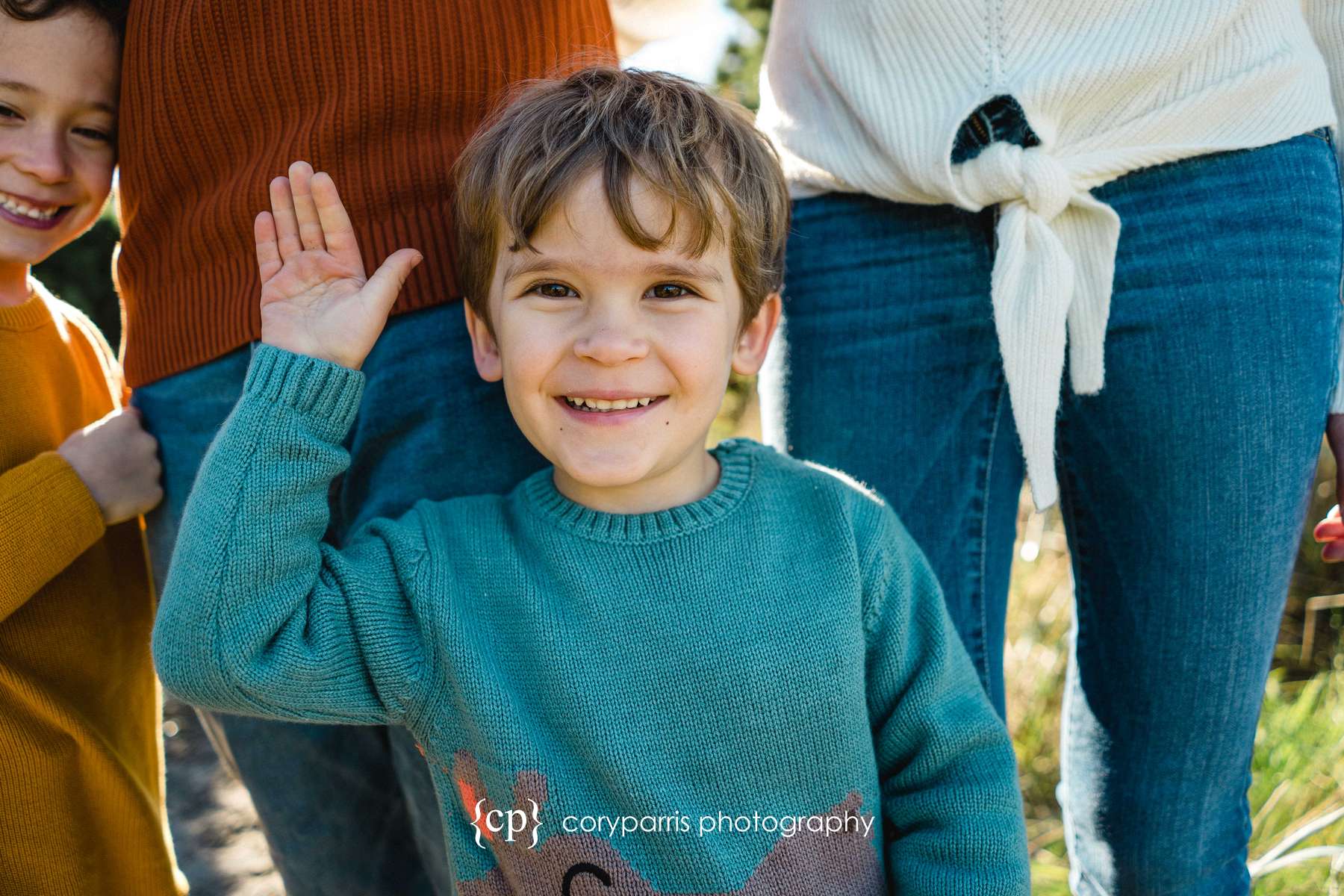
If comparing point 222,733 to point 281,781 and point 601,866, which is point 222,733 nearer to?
point 281,781

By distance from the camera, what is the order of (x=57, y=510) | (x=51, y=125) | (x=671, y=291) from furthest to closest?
(x=51, y=125)
(x=57, y=510)
(x=671, y=291)

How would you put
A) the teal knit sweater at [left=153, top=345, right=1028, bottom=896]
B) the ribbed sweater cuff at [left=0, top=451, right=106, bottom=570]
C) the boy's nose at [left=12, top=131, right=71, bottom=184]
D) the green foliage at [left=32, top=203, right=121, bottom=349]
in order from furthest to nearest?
the green foliage at [left=32, top=203, right=121, bottom=349], the boy's nose at [left=12, top=131, right=71, bottom=184], the ribbed sweater cuff at [left=0, top=451, right=106, bottom=570], the teal knit sweater at [left=153, top=345, right=1028, bottom=896]

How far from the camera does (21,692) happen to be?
5.28 ft

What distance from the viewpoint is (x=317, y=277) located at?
1479mm

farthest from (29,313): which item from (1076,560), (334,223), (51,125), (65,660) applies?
(1076,560)

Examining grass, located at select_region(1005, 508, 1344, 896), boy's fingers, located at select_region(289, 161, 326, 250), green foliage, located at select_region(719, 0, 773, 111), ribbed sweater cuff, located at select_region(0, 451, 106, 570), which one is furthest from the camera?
green foliage, located at select_region(719, 0, 773, 111)

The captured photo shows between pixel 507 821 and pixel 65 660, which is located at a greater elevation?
pixel 65 660

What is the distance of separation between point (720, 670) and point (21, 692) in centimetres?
107

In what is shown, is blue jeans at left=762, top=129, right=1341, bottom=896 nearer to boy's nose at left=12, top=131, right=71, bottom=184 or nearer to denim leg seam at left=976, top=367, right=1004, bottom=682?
denim leg seam at left=976, top=367, right=1004, bottom=682

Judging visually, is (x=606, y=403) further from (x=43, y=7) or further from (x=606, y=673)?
(x=43, y=7)

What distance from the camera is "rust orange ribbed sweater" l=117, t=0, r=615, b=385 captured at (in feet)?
4.95

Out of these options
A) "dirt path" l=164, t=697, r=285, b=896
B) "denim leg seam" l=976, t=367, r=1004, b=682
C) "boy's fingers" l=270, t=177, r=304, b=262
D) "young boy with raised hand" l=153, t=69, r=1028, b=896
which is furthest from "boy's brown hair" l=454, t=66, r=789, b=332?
"dirt path" l=164, t=697, r=285, b=896

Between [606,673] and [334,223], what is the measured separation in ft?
2.39

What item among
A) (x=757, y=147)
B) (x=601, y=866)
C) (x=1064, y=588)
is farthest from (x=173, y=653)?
(x=1064, y=588)
